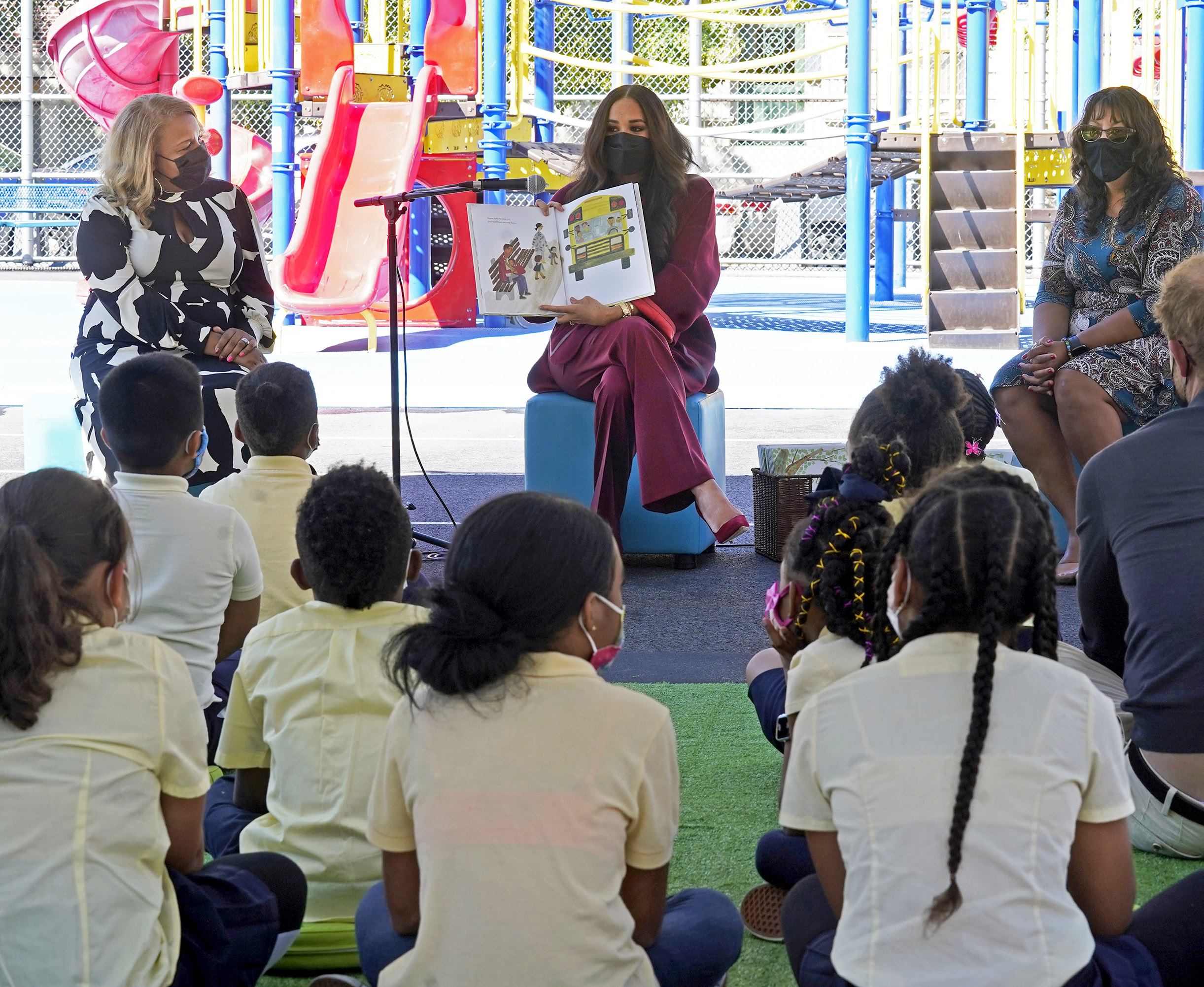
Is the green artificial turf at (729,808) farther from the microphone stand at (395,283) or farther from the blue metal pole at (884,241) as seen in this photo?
the blue metal pole at (884,241)

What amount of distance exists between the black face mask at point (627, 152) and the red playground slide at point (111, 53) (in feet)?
36.1

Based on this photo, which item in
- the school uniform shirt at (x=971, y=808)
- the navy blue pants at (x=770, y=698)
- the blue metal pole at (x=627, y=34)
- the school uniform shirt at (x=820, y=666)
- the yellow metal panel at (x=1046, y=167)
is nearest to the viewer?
the school uniform shirt at (x=971, y=808)

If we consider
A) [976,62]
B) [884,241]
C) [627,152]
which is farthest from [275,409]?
[884,241]

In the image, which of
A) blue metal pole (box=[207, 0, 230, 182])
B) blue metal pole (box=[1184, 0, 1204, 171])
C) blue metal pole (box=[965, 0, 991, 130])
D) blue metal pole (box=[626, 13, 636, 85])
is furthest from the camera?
blue metal pole (box=[626, 13, 636, 85])

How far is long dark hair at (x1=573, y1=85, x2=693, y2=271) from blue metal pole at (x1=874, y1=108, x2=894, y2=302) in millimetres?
11154

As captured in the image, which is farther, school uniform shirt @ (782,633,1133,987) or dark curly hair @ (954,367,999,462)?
dark curly hair @ (954,367,999,462)

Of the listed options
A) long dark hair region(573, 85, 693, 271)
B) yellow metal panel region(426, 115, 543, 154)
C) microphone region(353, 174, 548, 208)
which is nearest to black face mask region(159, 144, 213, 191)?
microphone region(353, 174, 548, 208)

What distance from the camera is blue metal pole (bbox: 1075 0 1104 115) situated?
1030cm

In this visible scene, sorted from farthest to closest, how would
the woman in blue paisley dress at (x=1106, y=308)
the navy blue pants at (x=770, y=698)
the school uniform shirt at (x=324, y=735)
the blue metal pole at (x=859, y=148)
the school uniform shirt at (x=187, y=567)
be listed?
the blue metal pole at (x=859, y=148), the woman in blue paisley dress at (x=1106, y=308), the navy blue pants at (x=770, y=698), the school uniform shirt at (x=187, y=567), the school uniform shirt at (x=324, y=735)

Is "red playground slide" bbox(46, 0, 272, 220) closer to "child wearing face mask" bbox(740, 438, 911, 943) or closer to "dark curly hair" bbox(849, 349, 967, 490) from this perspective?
"dark curly hair" bbox(849, 349, 967, 490)

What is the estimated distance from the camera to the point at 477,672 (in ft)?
4.96

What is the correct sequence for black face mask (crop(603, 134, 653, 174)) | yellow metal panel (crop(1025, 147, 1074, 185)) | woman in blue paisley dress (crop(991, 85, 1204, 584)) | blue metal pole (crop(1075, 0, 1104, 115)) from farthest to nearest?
yellow metal panel (crop(1025, 147, 1074, 185)) → blue metal pole (crop(1075, 0, 1104, 115)) → black face mask (crop(603, 134, 653, 174)) → woman in blue paisley dress (crop(991, 85, 1204, 584))

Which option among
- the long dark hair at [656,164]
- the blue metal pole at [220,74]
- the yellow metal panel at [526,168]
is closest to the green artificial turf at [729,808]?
the long dark hair at [656,164]

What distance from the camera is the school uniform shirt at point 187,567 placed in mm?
2504
